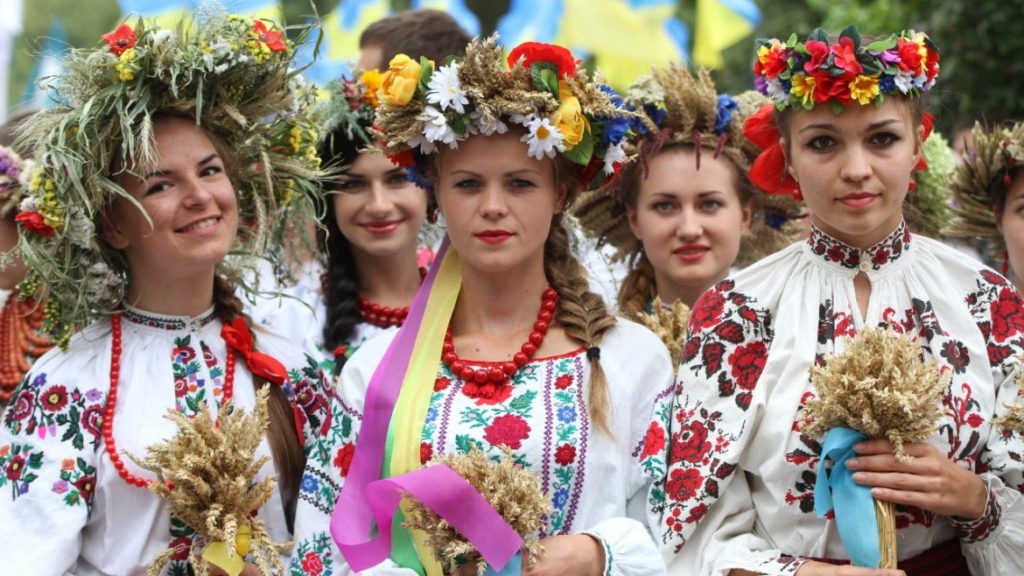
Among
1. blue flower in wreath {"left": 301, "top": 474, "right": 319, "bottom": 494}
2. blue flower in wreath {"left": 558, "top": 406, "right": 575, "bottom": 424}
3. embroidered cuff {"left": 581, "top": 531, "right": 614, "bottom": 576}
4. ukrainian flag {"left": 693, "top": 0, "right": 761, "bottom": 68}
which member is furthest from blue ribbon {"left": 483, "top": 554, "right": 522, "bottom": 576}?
ukrainian flag {"left": 693, "top": 0, "right": 761, "bottom": 68}

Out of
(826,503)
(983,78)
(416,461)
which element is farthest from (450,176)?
(983,78)

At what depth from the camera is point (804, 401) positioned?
3.44 meters

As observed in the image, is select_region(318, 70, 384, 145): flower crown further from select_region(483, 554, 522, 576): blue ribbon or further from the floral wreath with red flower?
select_region(483, 554, 522, 576): blue ribbon

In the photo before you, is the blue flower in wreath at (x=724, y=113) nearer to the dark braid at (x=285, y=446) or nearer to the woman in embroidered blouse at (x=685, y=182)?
the woman in embroidered blouse at (x=685, y=182)

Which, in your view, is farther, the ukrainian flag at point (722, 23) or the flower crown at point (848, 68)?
the ukrainian flag at point (722, 23)

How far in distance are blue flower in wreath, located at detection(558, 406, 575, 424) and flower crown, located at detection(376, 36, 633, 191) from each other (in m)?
0.71

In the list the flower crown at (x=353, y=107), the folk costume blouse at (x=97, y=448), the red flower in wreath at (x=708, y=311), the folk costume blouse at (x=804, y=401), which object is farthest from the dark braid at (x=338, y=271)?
the folk costume blouse at (x=804, y=401)

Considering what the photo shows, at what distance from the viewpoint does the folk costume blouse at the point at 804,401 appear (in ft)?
11.2

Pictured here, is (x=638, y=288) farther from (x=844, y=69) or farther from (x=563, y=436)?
(x=844, y=69)

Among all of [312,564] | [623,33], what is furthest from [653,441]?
[623,33]

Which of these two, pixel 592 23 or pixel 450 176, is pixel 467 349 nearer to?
pixel 450 176

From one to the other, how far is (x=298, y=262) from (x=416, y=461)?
1.49 m

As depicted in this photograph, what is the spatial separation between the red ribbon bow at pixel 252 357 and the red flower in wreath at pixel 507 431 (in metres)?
0.94

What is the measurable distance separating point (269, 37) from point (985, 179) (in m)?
2.47
